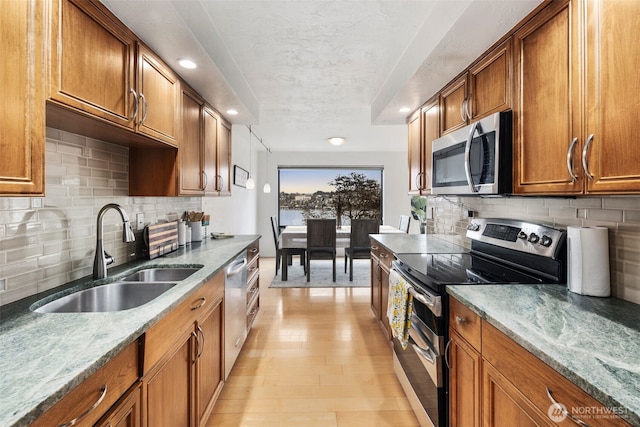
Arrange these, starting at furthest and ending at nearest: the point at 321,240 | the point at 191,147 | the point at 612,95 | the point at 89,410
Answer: the point at 321,240 → the point at 191,147 → the point at 612,95 → the point at 89,410

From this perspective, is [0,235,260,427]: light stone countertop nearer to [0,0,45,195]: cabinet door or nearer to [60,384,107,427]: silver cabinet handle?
[60,384,107,427]: silver cabinet handle

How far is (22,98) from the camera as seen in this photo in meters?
0.90

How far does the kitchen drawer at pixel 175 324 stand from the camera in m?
1.04

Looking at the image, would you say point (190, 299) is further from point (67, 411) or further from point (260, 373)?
point (260, 373)

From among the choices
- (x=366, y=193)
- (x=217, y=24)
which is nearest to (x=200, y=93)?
(x=217, y=24)

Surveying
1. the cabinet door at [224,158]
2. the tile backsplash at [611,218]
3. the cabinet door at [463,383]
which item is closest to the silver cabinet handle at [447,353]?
the cabinet door at [463,383]

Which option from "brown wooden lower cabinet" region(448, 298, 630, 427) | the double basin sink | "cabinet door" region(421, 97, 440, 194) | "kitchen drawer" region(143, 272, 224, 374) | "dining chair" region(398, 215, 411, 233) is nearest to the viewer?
"brown wooden lower cabinet" region(448, 298, 630, 427)

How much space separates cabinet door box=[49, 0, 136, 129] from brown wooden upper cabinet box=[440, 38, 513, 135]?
6.26ft

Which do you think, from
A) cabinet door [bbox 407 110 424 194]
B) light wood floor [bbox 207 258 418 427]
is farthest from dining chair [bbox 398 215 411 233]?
cabinet door [bbox 407 110 424 194]

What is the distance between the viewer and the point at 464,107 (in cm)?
196

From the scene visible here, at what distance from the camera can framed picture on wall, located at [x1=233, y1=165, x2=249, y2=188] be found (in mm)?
4676

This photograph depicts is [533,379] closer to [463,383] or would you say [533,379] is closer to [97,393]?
[463,383]

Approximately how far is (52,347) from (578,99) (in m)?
1.93

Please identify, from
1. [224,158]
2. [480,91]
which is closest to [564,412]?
[480,91]
